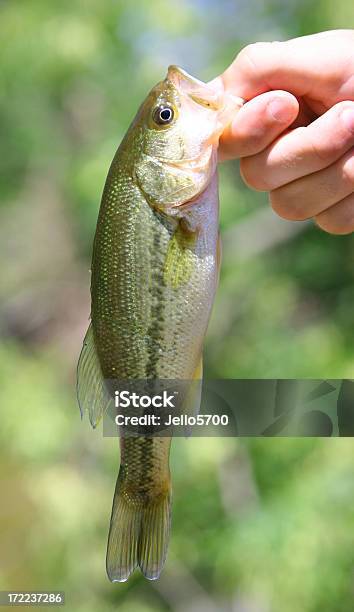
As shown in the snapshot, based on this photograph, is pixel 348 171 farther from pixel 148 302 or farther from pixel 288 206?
pixel 148 302

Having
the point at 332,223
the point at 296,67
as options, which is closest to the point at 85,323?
the point at 332,223

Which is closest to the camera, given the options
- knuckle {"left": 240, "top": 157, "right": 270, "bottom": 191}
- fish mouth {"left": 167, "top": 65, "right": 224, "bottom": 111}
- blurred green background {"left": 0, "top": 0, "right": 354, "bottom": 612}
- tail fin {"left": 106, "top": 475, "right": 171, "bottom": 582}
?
tail fin {"left": 106, "top": 475, "right": 171, "bottom": 582}

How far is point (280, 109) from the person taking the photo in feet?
3.17

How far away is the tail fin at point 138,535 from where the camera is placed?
2.71 ft

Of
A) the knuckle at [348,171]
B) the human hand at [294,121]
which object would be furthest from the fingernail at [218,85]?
the knuckle at [348,171]

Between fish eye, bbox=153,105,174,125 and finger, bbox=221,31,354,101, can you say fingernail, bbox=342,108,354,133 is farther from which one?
fish eye, bbox=153,105,174,125

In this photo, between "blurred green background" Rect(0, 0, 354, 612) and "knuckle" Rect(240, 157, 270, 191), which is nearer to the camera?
"knuckle" Rect(240, 157, 270, 191)

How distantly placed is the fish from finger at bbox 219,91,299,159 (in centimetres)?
6

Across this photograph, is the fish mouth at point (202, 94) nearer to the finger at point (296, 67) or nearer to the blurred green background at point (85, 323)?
the finger at point (296, 67)

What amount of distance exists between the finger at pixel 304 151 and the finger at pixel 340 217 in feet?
0.33

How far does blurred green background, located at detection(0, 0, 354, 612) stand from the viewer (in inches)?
111

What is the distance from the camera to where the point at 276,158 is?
3.31 feet

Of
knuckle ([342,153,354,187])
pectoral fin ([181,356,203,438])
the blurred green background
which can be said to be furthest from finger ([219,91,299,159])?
the blurred green background

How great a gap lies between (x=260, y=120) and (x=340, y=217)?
237mm
